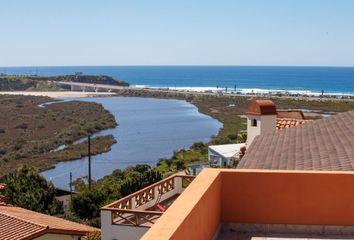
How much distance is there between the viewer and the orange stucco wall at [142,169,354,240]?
19.0 ft

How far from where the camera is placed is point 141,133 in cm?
5694

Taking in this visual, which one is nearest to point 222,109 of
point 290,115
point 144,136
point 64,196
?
point 144,136

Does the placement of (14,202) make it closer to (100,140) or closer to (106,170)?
(106,170)

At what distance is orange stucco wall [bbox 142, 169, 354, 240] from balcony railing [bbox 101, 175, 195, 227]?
2.82 m

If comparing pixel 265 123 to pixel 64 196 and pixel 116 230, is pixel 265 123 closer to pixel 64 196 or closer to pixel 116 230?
pixel 116 230

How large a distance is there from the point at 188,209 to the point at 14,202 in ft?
61.6

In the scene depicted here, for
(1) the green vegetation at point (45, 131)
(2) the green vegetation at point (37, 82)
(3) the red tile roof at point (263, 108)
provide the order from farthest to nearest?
1. (2) the green vegetation at point (37, 82)
2. (1) the green vegetation at point (45, 131)
3. (3) the red tile roof at point (263, 108)

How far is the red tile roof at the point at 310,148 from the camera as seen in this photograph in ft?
25.4

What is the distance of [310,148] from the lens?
9.08 m

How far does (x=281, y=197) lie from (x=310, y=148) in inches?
132

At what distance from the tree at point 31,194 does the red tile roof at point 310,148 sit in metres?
13.0

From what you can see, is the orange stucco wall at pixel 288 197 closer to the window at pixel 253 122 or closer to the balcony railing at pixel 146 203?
the balcony railing at pixel 146 203

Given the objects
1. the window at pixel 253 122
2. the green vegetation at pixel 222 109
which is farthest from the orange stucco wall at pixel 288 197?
the green vegetation at pixel 222 109

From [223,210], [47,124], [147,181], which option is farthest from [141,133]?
[223,210]
